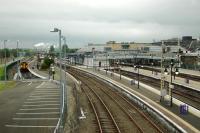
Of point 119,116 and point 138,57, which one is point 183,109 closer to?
point 119,116

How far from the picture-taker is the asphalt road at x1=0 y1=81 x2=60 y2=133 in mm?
30359

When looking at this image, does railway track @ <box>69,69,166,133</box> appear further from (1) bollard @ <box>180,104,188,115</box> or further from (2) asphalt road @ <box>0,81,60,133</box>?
(2) asphalt road @ <box>0,81,60,133</box>

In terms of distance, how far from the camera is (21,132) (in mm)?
28750

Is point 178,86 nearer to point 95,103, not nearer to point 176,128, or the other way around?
point 95,103

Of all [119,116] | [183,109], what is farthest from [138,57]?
[183,109]

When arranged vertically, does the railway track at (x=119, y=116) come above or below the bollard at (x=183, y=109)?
below

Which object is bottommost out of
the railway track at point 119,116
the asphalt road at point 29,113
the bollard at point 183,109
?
the railway track at point 119,116

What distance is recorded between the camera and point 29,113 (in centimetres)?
3716

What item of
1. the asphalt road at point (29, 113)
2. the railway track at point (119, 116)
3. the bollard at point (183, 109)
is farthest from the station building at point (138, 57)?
the bollard at point (183, 109)

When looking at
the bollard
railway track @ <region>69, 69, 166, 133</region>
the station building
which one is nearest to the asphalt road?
railway track @ <region>69, 69, 166, 133</region>

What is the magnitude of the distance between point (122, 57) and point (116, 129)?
104 metres

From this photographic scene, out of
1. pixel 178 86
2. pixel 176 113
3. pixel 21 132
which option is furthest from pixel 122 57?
pixel 21 132

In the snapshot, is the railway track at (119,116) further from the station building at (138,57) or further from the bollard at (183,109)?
the station building at (138,57)

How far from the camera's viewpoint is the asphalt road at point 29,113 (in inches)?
1195
